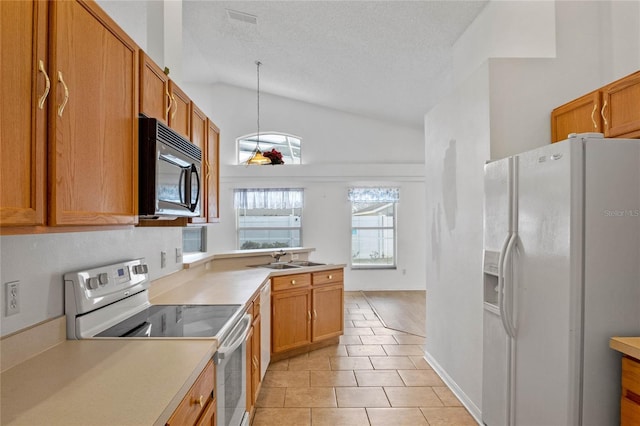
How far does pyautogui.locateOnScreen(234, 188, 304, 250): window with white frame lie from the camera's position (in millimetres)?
7191

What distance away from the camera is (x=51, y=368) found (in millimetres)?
1291

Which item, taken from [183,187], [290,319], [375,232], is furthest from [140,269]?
[375,232]

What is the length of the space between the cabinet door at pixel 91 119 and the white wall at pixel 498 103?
215 cm

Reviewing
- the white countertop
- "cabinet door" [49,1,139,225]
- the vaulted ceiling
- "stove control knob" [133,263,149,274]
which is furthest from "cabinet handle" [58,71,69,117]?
the vaulted ceiling

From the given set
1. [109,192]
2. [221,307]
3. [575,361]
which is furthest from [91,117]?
[575,361]

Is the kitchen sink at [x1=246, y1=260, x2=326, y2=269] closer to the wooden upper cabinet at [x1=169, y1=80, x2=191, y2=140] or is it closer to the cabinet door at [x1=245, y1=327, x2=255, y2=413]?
the cabinet door at [x1=245, y1=327, x2=255, y2=413]

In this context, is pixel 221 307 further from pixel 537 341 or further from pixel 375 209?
pixel 375 209

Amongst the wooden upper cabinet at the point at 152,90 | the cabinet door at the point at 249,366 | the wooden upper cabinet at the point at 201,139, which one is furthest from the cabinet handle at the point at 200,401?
the wooden upper cabinet at the point at 201,139

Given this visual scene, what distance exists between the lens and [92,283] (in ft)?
5.50

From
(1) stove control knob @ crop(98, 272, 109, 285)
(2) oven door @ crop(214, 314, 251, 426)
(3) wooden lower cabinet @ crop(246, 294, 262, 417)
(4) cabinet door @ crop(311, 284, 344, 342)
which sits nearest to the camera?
(2) oven door @ crop(214, 314, 251, 426)

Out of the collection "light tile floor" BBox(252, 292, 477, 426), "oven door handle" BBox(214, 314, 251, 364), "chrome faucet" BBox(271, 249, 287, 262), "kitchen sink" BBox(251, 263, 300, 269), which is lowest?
"light tile floor" BBox(252, 292, 477, 426)

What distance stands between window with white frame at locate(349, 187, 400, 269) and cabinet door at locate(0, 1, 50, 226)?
6.56 metres

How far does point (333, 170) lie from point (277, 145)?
1.22 m

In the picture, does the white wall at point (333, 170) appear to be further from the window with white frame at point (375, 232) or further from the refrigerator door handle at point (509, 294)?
the refrigerator door handle at point (509, 294)
